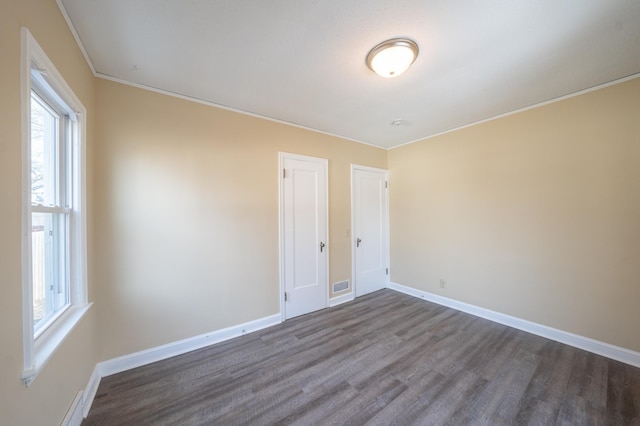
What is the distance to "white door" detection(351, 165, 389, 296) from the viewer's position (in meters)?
3.82

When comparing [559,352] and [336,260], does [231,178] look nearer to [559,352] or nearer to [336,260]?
[336,260]

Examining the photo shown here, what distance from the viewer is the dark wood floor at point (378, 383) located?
1622 mm

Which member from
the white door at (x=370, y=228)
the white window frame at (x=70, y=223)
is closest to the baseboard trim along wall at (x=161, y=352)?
the white window frame at (x=70, y=223)

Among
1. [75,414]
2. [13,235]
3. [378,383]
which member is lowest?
[378,383]

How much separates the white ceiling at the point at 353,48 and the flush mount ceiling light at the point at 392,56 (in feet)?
0.19

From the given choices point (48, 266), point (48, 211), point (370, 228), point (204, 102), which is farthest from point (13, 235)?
point (370, 228)

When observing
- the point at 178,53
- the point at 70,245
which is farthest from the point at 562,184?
the point at 70,245

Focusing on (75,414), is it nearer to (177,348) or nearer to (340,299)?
(177,348)

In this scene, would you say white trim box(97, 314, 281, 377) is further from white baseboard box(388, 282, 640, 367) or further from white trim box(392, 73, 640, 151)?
white trim box(392, 73, 640, 151)

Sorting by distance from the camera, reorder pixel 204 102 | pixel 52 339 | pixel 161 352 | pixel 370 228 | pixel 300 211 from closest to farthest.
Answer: pixel 52 339
pixel 161 352
pixel 204 102
pixel 300 211
pixel 370 228

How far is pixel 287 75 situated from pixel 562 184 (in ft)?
10.1

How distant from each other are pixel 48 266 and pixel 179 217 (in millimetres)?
966

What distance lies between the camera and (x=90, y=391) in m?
1.74

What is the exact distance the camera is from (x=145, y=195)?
85.2 inches
